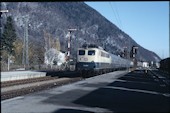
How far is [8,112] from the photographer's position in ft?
38.1

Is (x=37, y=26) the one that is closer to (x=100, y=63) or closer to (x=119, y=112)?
(x=100, y=63)

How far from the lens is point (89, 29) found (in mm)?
182375

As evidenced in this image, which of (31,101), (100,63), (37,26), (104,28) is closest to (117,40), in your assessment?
(104,28)

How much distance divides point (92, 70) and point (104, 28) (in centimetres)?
15137

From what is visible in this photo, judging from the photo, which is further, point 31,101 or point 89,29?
point 89,29

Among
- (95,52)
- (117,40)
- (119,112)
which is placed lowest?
(119,112)

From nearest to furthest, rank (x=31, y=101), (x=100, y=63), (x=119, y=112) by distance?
(x=119, y=112) < (x=31, y=101) < (x=100, y=63)

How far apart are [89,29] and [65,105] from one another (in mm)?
169403

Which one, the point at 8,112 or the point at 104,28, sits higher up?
the point at 104,28

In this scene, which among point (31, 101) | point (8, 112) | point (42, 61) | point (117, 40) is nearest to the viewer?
point (8, 112)

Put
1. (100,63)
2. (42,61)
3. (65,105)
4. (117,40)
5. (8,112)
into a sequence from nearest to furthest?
(8,112)
(65,105)
(100,63)
(42,61)
(117,40)

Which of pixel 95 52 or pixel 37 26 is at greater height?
pixel 37 26

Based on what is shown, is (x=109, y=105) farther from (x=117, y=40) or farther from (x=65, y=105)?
(x=117, y=40)

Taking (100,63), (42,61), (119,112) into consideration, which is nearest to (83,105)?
(119,112)
